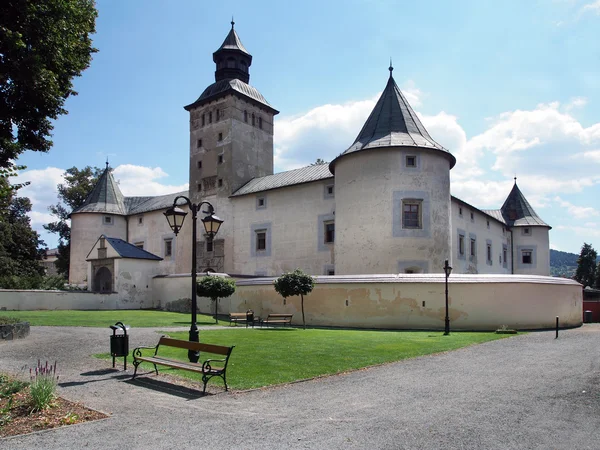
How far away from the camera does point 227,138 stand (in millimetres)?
42156

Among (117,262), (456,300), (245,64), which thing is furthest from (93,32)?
(245,64)

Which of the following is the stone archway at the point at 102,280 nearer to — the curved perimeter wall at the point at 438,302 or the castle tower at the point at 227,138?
the castle tower at the point at 227,138

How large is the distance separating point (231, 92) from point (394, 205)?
1974cm

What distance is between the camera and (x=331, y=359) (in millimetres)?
12180

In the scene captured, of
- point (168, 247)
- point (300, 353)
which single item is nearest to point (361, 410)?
point (300, 353)

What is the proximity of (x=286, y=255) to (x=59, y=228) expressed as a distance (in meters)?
29.8

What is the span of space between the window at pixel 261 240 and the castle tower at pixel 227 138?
9.63ft

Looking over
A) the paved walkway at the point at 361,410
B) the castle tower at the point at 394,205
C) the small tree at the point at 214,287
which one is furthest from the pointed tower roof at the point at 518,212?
the paved walkway at the point at 361,410

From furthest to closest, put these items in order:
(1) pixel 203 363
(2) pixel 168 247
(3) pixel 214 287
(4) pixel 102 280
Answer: (2) pixel 168 247, (4) pixel 102 280, (3) pixel 214 287, (1) pixel 203 363

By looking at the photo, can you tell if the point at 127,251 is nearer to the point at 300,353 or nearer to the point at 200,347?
the point at 300,353

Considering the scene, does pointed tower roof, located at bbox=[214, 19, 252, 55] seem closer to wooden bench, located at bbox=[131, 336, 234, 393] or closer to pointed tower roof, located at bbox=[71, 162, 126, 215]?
pointed tower roof, located at bbox=[71, 162, 126, 215]

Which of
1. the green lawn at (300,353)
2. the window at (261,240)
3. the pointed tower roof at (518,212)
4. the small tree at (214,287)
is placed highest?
the pointed tower roof at (518,212)

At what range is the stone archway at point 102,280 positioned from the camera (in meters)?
36.2

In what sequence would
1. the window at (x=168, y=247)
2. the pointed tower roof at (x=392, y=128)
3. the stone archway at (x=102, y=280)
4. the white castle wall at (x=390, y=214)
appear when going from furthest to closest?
the window at (x=168, y=247)
the stone archway at (x=102, y=280)
the pointed tower roof at (x=392, y=128)
the white castle wall at (x=390, y=214)
